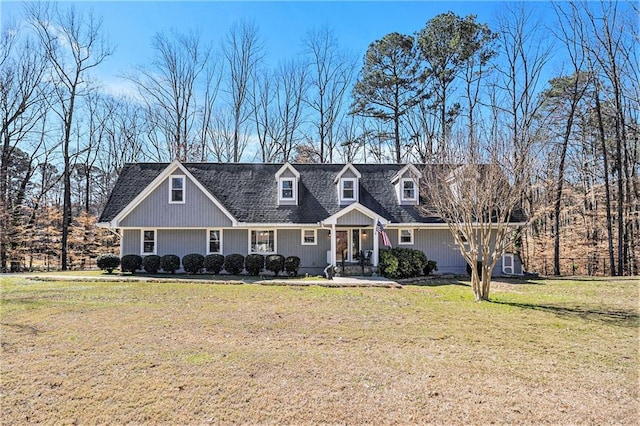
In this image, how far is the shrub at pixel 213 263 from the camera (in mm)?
17625

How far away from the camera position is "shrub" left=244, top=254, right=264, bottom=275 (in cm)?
1750

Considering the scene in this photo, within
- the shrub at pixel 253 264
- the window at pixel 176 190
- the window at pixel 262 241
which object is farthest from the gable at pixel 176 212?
the shrub at pixel 253 264

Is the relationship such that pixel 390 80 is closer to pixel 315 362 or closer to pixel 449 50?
pixel 449 50

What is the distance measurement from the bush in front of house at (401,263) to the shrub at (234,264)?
6.75 m

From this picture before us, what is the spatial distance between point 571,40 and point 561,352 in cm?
2070

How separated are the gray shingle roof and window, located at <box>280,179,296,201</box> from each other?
1.42 feet

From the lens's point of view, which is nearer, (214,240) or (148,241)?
(148,241)

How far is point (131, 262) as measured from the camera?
1755 cm

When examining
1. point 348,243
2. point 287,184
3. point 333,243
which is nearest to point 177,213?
point 287,184

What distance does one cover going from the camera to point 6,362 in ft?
17.8

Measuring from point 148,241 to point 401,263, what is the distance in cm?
1272

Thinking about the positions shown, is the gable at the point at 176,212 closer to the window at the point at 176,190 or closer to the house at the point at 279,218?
the house at the point at 279,218

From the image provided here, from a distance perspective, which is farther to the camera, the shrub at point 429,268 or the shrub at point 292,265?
the shrub at point 429,268

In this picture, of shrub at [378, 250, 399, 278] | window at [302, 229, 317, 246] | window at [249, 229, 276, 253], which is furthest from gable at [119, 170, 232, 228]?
shrub at [378, 250, 399, 278]
